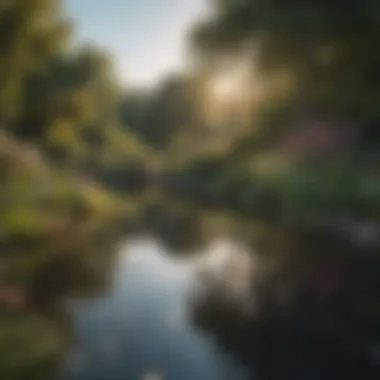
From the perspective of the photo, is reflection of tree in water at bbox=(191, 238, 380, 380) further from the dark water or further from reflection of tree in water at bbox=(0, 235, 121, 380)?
reflection of tree in water at bbox=(0, 235, 121, 380)

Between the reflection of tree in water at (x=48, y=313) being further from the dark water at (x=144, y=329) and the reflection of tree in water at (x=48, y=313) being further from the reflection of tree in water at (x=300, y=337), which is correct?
the reflection of tree in water at (x=300, y=337)

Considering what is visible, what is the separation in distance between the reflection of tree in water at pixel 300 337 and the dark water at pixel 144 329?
3cm

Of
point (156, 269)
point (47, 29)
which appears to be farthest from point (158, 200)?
point (47, 29)

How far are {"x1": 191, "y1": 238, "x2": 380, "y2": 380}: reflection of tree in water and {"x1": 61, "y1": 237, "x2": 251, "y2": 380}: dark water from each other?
0.10 feet

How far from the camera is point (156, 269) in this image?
0.96 m

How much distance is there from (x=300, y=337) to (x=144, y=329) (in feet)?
0.89

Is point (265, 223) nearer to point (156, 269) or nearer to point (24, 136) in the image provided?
point (156, 269)

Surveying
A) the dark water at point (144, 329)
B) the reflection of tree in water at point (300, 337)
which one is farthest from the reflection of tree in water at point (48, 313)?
the reflection of tree in water at point (300, 337)

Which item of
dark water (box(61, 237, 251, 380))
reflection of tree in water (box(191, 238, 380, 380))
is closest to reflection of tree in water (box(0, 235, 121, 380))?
dark water (box(61, 237, 251, 380))

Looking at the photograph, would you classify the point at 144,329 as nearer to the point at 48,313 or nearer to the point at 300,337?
the point at 48,313

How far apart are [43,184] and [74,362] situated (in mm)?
304

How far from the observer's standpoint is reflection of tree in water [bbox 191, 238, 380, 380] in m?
0.89

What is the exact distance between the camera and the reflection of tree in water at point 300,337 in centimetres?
89

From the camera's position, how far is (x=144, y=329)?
916 mm
